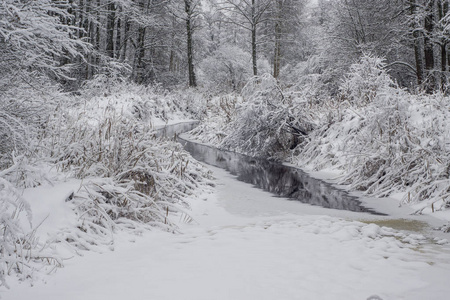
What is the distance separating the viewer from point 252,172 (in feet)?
23.6

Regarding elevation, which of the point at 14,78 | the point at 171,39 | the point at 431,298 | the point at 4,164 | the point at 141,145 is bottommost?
the point at 431,298

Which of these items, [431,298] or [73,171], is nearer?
[431,298]

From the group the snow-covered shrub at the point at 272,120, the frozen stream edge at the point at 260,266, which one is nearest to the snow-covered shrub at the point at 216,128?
the snow-covered shrub at the point at 272,120

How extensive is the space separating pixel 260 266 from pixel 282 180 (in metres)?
4.15

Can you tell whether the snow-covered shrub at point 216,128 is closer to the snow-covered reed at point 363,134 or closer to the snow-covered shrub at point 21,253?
the snow-covered reed at point 363,134

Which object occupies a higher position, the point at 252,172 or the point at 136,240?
the point at 252,172

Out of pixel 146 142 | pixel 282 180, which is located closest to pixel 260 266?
pixel 146 142

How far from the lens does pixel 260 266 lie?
96.6 inches

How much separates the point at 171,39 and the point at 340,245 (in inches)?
804

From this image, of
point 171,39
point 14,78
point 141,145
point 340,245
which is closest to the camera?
point 340,245

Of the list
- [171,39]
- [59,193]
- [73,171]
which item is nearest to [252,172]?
[73,171]

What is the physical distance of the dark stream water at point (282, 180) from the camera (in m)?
5.03

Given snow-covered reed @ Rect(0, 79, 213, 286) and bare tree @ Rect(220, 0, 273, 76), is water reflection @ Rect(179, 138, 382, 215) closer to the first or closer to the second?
snow-covered reed @ Rect(0, 79, 213, 286)

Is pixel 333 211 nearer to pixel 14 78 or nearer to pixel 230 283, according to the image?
pixel 230 283
